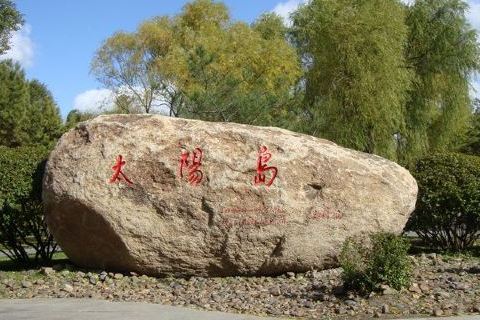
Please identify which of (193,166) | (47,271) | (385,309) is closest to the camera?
(385,309)

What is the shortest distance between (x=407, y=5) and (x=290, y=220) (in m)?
16.0

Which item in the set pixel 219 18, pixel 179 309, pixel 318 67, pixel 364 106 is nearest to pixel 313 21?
pixel 318 67

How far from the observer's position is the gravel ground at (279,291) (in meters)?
7.00

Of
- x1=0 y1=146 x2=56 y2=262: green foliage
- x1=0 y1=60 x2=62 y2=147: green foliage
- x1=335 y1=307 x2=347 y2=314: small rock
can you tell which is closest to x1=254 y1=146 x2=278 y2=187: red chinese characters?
x1=335 y1=307 x2=347 y2=314: small rock

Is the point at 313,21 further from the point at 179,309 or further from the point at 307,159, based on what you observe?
the point at 179,309

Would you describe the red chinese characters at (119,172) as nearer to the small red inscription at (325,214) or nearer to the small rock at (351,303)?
the small red inscription at (325,214)

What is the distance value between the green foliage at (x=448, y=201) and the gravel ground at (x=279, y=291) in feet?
3.32

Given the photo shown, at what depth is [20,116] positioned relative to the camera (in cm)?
3147

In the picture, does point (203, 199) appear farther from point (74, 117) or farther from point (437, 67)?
point (74, 117)


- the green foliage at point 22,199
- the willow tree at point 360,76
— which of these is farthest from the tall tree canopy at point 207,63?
the green foliage at point 22,199

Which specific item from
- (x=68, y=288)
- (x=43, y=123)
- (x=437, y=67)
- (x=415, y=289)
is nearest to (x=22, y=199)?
(x=68, y=288)

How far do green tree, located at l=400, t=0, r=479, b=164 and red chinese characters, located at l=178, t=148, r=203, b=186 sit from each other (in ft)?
45.4

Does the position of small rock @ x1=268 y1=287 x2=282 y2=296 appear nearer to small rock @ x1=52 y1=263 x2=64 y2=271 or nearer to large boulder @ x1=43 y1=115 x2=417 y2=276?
large boulder @ x1=43 y1=115 x2=417 y2=276

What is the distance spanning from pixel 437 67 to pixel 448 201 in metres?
12.2
